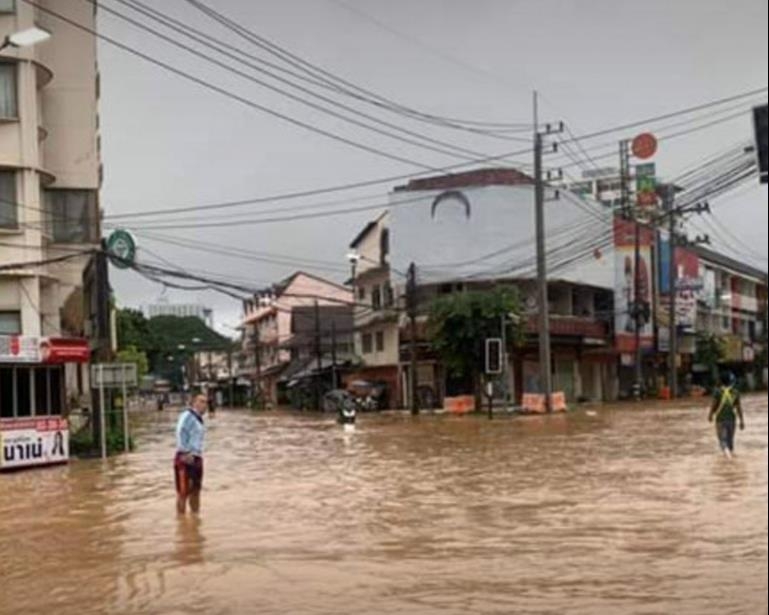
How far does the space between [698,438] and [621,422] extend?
5.16 m

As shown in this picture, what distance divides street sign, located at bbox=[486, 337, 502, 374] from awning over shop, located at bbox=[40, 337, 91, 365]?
14.1 meters

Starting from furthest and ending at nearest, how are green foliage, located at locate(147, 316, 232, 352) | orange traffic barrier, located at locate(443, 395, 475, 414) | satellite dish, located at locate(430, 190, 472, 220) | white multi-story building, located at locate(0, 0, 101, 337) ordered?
orange traffic barrier, located at locate(443, 395, 475, 414), satellite dish, located at locate(430, 190, 472, 220), green foliage, located at locate(147, 316, 232, 352), white multi-story building, located at locate(0, 0, 101, 337)

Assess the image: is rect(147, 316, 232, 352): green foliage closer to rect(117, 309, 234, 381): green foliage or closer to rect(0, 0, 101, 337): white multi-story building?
rect(117, 309, 234, 381): green foliage

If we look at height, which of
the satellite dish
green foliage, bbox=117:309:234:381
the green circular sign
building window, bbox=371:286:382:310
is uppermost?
the satellite dish

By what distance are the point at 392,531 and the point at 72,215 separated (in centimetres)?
401

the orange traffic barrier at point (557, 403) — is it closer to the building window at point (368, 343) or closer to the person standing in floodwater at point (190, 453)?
the building window at point (368, 343)

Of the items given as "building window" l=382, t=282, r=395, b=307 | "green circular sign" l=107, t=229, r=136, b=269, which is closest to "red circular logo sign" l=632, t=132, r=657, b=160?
"green circular sign" l=107, t=229, r=136, b=269

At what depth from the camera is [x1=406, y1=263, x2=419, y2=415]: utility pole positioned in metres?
24.0

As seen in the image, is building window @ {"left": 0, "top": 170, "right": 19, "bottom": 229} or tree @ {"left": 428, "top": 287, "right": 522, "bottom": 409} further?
tree @ {"left": 428, "top": 287, "right": 522, "bottom": 409}

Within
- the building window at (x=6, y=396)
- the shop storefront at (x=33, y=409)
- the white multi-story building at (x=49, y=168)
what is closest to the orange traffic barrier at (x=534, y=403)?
the shop storefront at (x=33, y=409)

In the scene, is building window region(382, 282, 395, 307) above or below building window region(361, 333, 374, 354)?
above

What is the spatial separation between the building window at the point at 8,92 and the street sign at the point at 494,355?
17.2 metres

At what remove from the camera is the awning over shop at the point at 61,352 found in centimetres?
1305

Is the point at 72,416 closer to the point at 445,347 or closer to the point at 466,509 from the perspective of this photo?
the point at 466,509
